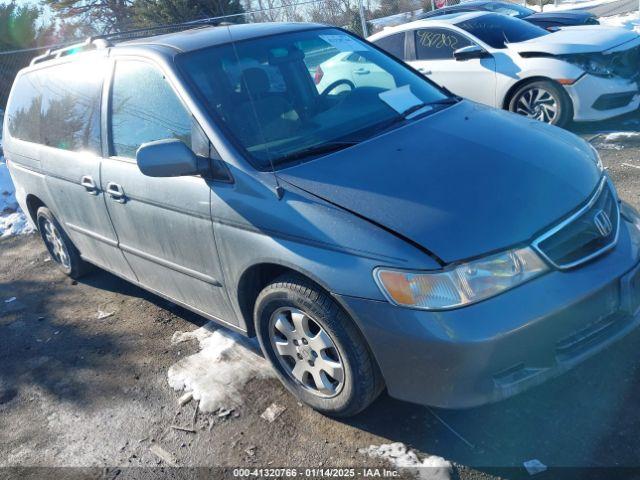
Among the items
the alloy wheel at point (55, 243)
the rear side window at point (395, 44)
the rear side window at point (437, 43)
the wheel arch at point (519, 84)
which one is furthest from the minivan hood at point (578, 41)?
the alloy wheel at point (55, 243)

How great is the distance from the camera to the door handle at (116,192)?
12.2 feet

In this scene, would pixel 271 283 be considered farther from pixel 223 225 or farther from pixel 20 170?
pixel 20 170

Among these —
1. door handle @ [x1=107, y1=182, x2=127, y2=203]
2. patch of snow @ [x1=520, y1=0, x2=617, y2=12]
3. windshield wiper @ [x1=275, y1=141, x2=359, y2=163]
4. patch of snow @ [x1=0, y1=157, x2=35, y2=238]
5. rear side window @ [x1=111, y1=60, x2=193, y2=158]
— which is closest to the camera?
windshield wiper @ [x1=275, y1=141, x2=359, y2=163]

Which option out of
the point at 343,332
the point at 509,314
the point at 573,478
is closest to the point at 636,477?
the point at 573,478

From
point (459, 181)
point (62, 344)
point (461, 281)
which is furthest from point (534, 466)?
point (62, 344)

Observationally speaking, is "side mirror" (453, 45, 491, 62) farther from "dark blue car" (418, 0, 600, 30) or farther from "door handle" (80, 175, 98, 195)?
"door handle" (80, 175, 98, 195)

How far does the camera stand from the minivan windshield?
10.5 feet

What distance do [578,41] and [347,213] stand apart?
5.72 metres

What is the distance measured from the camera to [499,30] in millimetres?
7855

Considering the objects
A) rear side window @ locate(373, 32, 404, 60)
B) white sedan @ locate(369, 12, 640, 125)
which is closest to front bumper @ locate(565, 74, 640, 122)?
white sedan @ locate(369, 12, 640, 125)

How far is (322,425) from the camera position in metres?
3.06

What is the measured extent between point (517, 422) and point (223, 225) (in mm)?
1687

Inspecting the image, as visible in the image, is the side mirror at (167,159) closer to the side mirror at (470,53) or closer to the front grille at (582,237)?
the front grille at (582,237)

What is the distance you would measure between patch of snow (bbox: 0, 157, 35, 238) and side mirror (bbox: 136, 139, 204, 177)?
14.3 ft
